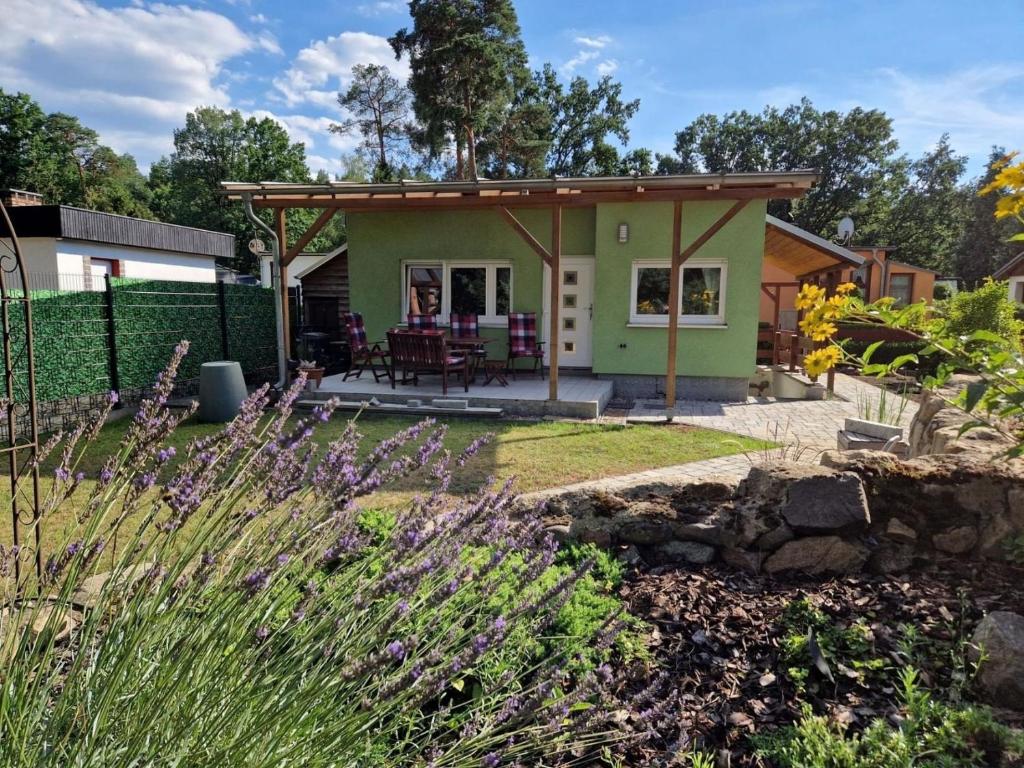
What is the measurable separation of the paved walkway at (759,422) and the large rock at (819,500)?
7.04 ft

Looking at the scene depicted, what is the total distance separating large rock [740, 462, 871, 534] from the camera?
2510 millimetres

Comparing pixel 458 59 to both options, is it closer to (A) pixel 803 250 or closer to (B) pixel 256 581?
(A) pixel 803 250

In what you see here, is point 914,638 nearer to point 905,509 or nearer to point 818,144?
point 905,509

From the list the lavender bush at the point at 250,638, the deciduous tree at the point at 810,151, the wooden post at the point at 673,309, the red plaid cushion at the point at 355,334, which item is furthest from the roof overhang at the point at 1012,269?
the lavender bush at the point at 250,638

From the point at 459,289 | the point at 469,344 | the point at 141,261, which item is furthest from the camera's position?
the point at 141,261

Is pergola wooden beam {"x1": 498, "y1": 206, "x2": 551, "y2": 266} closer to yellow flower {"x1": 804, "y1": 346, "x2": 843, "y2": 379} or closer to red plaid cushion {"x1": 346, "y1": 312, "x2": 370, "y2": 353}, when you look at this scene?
red plaid cushion {"x1": 346, "y1": 312, "x2": 370, "y2": 353}

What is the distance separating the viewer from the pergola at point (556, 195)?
24.9 feet

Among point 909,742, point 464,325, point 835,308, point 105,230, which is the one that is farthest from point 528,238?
point 105,230

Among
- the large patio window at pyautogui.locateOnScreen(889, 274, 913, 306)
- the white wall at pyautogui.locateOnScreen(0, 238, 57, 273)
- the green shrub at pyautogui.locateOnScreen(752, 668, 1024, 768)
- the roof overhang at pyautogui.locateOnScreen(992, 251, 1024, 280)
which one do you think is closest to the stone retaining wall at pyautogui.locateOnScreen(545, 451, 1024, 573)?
the green shrub at pyautogui.locateOnScreen(752, 668, 1024, 768)

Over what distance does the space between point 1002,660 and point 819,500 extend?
93 centimetres

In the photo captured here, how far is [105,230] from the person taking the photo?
54.7 ft

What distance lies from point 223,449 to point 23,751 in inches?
26.6

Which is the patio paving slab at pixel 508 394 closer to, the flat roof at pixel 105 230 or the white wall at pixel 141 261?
the white wall at pixel 141 261

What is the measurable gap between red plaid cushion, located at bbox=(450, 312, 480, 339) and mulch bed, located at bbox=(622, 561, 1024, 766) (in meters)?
8.14
